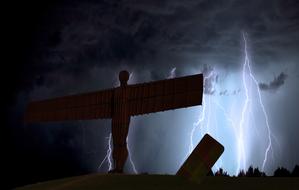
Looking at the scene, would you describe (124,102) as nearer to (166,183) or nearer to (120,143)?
(120,143)

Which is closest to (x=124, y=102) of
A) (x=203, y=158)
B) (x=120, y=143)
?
(x=120, y=143)

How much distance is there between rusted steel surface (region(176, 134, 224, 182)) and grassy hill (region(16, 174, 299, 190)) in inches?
5.6

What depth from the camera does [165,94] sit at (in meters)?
5.62

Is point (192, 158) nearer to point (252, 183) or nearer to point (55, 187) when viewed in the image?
point (252, 183)

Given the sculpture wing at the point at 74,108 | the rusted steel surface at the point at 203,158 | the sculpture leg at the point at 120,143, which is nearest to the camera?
the rusted steel surface at the point at 203,158

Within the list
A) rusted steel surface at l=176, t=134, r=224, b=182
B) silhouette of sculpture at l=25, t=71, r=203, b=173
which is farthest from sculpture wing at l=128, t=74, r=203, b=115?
rusted steel surface at l=176, t=134, r=224, b=182

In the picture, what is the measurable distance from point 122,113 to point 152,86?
1.77 feet

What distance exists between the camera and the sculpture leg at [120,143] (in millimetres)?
5660

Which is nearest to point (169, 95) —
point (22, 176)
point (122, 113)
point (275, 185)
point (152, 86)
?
point (152, 86)

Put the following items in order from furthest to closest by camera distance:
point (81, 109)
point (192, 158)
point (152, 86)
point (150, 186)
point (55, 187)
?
point (81, 109)
point (152, 86)
point (55, 187)
point (150, 186)
point (192, 158)

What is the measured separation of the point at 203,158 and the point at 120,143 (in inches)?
66.5

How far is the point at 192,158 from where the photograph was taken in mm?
4312

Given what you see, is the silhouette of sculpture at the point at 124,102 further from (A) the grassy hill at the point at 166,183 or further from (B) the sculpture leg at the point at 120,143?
Answer: (A) the grassy hill at the point at 166,183

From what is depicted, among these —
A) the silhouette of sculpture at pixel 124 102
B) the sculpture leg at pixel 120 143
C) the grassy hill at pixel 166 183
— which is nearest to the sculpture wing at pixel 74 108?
the silhouette of sculpture at pixel 124 102
